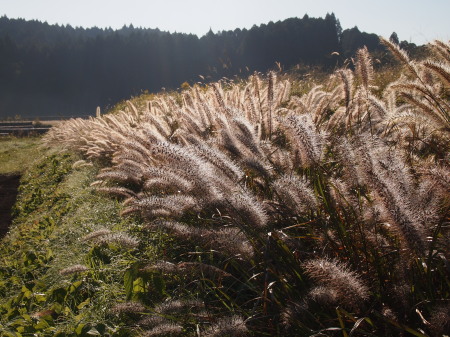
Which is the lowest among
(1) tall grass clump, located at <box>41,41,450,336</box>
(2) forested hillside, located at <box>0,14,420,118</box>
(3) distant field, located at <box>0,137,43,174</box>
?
(3) distant field, located at <box>0,137,43,174</box>

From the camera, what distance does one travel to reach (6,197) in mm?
8086

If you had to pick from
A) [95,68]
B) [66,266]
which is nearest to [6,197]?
[66,266]

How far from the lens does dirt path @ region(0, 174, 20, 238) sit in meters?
6.26

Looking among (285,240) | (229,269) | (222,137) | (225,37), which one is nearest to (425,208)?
(285,240)

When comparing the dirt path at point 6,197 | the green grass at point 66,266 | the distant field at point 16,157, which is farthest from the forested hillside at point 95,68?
the green grass at point 66,266

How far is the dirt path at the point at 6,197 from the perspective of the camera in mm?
6261

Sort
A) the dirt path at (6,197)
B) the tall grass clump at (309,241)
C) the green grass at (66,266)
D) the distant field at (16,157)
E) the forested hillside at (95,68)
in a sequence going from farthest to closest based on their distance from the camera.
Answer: the forested hillside at (95,68), the distant field at (16,157), the dirt path at (6,197), the green grass at (66,266), the tall grass clump at (309,241)

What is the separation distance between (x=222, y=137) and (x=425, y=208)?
105cm

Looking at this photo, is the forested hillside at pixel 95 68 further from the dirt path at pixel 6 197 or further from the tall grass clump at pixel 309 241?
the tall grass clump at pixel 309 241

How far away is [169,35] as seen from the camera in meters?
79.2

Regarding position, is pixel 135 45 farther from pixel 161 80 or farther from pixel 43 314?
pixel 43 314

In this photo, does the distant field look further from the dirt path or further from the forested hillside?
the forested hillside

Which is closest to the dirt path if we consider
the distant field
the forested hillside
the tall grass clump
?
the distant field

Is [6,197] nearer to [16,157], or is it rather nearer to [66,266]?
[66,266]
